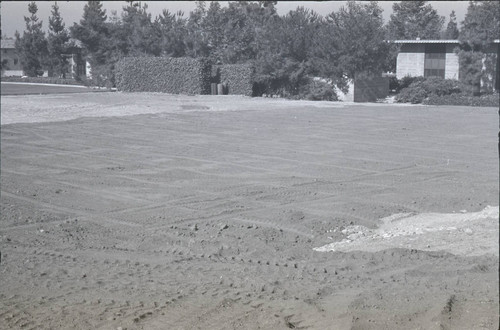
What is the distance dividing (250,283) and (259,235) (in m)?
Result: 2.29

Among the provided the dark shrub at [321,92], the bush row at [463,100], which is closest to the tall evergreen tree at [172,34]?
the dark shrub at [321,92]

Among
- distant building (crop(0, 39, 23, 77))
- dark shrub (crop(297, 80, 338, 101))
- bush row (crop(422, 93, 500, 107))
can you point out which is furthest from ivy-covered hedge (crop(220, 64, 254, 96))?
distant building (crop(0, 39, 23, 77))

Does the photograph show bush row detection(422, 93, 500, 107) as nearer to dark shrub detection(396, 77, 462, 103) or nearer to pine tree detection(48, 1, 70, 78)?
dark shrub detection(396, 77, 462, 103)

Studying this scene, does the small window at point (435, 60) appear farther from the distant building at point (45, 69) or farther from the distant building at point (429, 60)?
the distant building at point (45, 69)

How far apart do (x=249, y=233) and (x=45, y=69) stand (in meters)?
43.1

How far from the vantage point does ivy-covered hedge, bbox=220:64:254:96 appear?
4719cm

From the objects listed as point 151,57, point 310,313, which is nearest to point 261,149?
point 310,313

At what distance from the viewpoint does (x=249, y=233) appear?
998 cm

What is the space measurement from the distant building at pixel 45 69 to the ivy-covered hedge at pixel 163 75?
11.2ft

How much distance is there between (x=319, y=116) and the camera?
3073 centimetres

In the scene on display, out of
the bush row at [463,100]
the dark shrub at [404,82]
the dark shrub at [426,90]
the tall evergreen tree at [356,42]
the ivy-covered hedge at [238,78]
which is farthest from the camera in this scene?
the ivy-covered hedge at [238,78]

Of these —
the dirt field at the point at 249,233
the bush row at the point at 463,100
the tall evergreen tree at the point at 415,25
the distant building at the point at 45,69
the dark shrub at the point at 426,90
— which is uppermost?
the tall evergreen tree at the point at 415,25

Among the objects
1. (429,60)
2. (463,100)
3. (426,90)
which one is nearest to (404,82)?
(429,60)

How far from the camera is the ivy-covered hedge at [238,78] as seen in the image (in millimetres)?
47188
